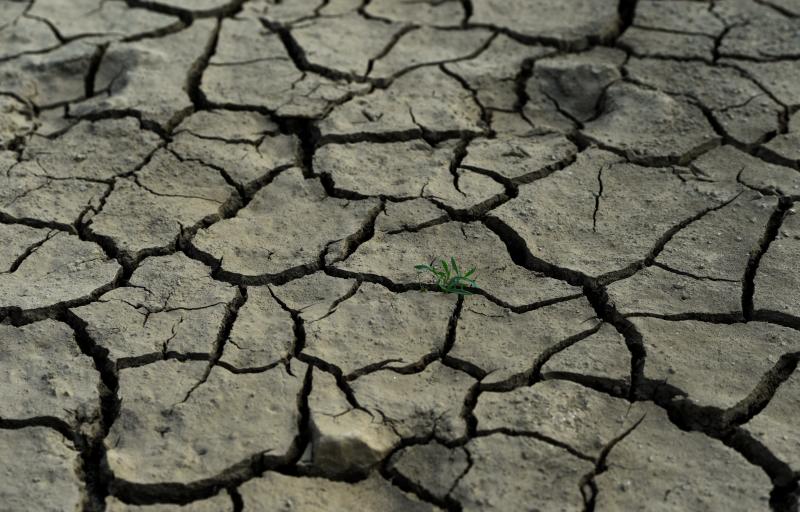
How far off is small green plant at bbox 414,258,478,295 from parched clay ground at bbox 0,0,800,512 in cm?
7

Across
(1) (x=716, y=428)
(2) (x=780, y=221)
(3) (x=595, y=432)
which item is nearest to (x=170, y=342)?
(3) (x=595, y=432)

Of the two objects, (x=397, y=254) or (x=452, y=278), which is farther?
(x=397, y=254)

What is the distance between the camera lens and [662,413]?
107 inches

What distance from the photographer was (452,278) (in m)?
3.14

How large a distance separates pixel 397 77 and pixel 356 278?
48.7 inches

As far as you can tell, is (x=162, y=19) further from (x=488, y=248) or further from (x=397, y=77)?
(x=488, y=248)

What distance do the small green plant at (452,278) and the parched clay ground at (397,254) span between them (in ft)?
0.22

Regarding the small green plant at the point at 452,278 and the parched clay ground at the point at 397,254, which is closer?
the parched clay ground at the point at 397,254

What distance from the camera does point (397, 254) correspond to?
3271mm

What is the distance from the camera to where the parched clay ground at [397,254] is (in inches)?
102

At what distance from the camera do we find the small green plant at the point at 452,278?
3.11 metres

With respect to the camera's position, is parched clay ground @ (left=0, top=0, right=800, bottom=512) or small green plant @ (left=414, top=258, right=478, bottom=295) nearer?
parched clay ground @ (left=0, top=0, right=800, bottom=512)

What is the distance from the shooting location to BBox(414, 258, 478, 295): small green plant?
3.11m

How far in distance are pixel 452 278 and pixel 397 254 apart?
0.23 m
